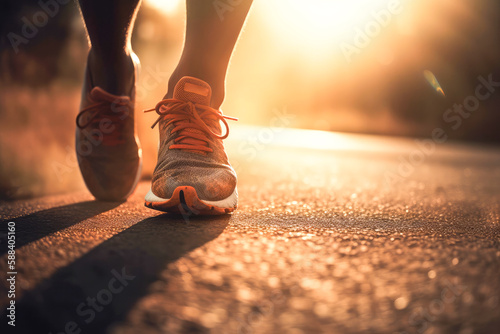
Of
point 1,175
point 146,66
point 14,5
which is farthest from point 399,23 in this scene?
point 1,175

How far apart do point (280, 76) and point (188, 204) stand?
13024mm

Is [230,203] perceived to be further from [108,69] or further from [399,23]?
[399,23]

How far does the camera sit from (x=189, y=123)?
1.15 meters

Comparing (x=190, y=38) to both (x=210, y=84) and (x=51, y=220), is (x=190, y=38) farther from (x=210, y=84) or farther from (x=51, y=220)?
(x=51, y=220)

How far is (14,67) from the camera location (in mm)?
1950

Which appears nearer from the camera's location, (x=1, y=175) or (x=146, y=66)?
(x=1, y=175)

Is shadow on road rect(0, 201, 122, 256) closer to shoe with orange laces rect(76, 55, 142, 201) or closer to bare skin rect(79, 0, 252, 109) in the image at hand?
shoe with orange laces rect(76, 55, 142, 201)

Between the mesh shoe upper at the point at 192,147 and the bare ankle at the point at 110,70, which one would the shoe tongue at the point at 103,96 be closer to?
the bare ankle at the point at 110,70

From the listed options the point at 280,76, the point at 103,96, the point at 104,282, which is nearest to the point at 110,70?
the point at 103,96

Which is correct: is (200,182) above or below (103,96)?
below

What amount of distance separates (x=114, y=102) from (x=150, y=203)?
42cm

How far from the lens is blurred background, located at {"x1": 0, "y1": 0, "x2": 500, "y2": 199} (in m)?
1.79

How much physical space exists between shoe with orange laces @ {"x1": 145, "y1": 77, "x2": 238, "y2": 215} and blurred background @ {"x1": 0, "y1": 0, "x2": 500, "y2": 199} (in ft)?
0.98

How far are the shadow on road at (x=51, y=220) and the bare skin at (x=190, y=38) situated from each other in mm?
355
